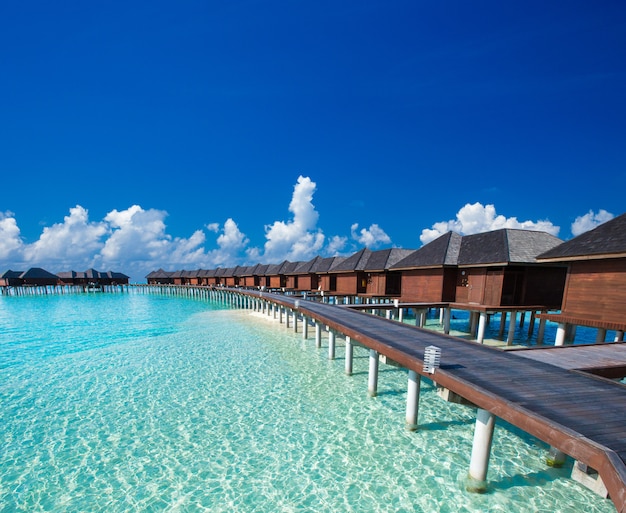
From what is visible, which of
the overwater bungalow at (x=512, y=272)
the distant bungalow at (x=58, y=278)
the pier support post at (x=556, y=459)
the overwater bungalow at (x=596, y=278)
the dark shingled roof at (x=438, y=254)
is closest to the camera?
the pier support post at (x=556, y=459)


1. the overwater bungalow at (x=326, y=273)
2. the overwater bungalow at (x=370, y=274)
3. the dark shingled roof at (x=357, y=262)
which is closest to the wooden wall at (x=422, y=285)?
the overwater bungalow at (x=370, y=274)

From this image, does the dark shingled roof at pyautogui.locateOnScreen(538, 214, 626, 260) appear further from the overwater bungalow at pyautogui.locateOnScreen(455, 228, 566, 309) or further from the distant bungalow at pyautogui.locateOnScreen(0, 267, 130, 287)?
the distant bungalow at pyautogui.locateOnScreen(0, 267, 130, 287)

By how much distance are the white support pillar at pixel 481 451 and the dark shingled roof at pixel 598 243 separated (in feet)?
31.7

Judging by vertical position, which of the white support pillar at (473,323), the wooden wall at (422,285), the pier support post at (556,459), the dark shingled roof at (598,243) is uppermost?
the dark shingled roof at (598,243)

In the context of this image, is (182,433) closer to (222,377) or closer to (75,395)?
(222,377)

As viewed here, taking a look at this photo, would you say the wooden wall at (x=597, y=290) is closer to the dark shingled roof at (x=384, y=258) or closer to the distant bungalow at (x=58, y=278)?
the dark shingled roof at (x=384, y=258)

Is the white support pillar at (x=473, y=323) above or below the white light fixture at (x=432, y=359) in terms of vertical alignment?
below

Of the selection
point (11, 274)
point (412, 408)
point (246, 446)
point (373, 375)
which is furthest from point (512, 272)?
point (11, 274)

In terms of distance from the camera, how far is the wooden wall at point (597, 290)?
10.6m

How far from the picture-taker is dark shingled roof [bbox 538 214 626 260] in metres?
10.7

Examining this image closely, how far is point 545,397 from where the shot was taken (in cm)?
495

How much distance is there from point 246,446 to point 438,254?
1580 cm

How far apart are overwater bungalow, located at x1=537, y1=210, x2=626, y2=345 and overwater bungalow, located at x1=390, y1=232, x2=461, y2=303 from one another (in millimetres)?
5608

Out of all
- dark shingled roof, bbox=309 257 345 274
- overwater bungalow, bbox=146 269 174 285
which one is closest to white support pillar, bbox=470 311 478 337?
dark shingled roof, bbox=309 257 345 274
